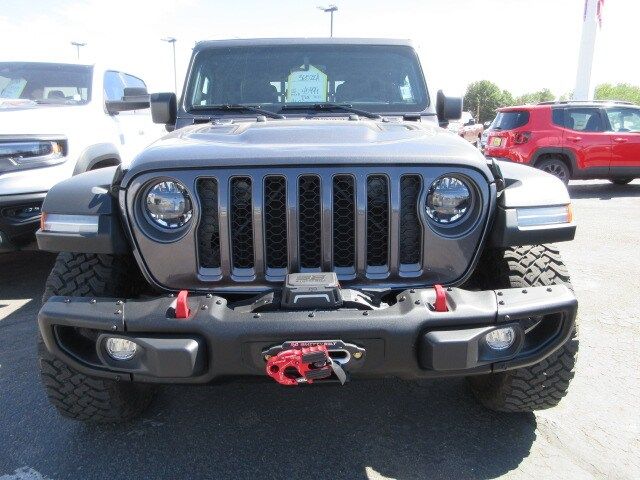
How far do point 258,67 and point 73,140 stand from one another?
201 cm

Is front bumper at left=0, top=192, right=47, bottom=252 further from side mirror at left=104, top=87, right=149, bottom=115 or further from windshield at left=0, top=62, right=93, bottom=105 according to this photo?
windshield at left=0, top=62, right=93, bottom=105

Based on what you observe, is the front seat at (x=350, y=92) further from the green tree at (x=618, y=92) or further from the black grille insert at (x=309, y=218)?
the green tree at (x=618, y=92)

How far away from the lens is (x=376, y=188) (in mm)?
2074

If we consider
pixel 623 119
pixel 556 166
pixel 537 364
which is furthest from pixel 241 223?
pixel 623 119

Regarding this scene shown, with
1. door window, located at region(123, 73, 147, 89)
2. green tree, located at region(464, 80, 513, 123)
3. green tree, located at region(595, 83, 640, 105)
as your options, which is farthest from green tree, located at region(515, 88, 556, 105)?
door window, located at region(123, 73, 147, 89)

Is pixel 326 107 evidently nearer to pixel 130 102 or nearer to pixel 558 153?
pixel 130 102

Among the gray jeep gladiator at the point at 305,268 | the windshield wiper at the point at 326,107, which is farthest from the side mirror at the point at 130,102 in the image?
the gray jeep gladiator at the point at 305,268

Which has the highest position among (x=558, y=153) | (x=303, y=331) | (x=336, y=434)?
(x=303, y=331)

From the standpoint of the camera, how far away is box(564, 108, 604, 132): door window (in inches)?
388

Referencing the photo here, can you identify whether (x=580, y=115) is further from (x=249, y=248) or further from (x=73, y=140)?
(x=249, y=248)

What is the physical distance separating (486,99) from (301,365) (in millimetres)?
49857

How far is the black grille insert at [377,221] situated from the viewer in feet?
6.76

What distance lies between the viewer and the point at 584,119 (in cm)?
987

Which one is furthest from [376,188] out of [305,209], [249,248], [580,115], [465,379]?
[580,115]
